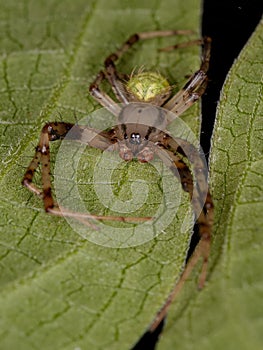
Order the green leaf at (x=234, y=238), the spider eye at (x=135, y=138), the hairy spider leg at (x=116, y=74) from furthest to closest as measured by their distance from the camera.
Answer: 1. the hairy spider leg at (x=116, y=74)
2. the spider eye at (x=135, y=138)
3. the green leaf at (x=234, y=238)

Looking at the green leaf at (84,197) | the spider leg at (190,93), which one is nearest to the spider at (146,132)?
the spider leg at (190,93)

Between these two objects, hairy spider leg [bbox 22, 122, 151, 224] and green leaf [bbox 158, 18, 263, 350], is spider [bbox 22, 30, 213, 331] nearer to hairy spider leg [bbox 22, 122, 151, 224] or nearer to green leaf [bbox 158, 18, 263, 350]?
hairy spider leg [bbox 22, 122, 151, 224]

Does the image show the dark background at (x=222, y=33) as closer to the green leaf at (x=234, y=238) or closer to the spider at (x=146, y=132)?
the spider at (x=146, y=132)

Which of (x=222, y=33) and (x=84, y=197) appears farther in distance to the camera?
(x=222, y=33)

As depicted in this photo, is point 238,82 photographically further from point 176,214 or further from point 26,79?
point 26,79

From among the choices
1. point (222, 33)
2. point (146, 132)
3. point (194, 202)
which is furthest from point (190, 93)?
point (194, 202)

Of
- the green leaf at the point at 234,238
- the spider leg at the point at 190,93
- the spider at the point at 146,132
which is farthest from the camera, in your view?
the spider leg at the point at 190,93

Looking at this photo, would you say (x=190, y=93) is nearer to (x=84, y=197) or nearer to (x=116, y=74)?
(x=116, y=74)

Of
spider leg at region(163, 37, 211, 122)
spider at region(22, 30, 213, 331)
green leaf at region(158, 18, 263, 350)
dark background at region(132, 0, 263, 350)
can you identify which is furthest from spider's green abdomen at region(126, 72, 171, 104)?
green leaf at region(158, 18, 263, 350)
